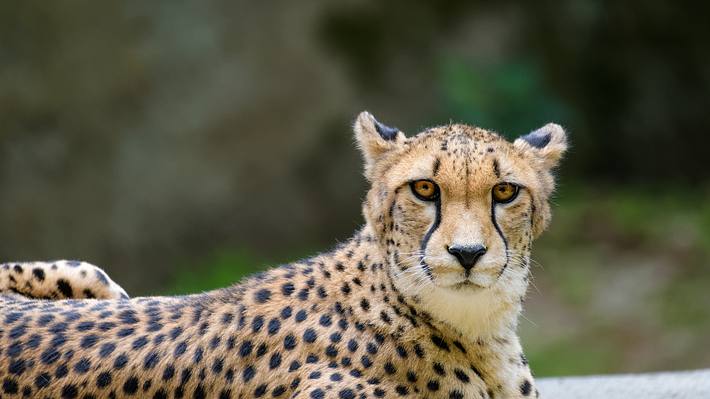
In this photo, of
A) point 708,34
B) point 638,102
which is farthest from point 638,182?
point 708,34

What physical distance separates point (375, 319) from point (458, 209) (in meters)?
0.48

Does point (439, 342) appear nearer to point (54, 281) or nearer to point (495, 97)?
point (54, 281)

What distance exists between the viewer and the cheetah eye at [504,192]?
370 centimetres

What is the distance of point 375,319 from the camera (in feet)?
12.5

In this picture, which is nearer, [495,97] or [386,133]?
[386,133]

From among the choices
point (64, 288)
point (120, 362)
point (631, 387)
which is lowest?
point (120, 362)

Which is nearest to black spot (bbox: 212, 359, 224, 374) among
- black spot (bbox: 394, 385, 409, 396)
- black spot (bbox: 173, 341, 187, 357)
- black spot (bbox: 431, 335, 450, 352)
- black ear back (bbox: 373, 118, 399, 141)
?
black spot (bbox: 173, 341, 187, 357)

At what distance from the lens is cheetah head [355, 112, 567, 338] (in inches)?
140

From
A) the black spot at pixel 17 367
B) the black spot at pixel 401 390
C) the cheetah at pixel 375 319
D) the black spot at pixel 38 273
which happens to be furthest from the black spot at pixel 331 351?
the black spot at pixel 38 273

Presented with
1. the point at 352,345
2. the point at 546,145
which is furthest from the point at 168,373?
the point at 546,145

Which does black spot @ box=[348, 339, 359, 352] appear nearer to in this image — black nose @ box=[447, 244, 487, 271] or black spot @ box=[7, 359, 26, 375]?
black nose @ box=[447, 244, 487, 271]

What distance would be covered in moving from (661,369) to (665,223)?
7.45 feet

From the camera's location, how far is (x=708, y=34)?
11.3m

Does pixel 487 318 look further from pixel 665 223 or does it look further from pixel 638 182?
pixel 638 182
